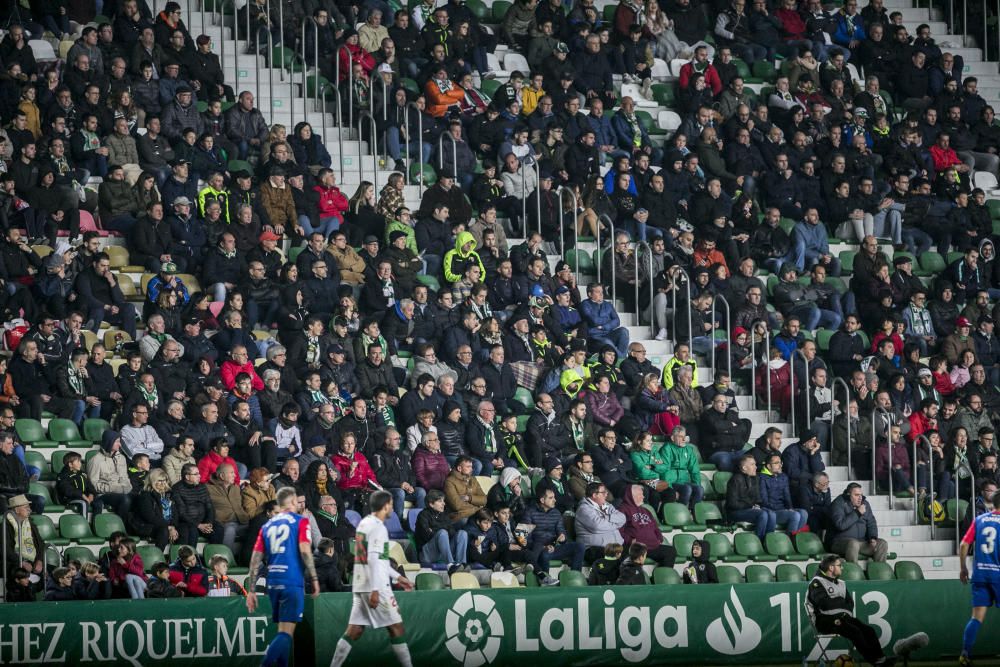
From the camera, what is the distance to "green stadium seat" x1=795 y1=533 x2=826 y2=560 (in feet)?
66.2

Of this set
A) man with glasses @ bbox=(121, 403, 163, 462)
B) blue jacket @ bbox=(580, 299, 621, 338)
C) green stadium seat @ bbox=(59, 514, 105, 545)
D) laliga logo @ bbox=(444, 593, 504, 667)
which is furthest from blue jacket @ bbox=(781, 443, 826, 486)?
green stadium seat @ bbox=(59, 514, 105, 545)

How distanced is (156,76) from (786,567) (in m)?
10.4

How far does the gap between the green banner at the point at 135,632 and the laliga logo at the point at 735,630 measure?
4.37m

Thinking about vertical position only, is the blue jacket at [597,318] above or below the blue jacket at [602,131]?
below

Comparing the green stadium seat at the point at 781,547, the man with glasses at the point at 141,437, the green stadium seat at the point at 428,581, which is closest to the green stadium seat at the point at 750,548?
the green stadium seat at the point at 781,547

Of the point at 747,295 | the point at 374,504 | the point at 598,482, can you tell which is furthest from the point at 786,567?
the point at 374,504

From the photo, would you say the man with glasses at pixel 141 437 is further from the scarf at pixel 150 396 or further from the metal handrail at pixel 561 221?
the metal handrail at pixel 561 221

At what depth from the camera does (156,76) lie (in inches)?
902

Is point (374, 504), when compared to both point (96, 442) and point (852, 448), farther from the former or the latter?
point (852, 448)

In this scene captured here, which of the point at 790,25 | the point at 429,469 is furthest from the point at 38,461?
the point at 790,25

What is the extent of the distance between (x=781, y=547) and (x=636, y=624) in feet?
12.2

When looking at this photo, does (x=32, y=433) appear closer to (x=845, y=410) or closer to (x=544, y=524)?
(x=544, y=524)

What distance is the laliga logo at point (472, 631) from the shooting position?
16688 millimetres

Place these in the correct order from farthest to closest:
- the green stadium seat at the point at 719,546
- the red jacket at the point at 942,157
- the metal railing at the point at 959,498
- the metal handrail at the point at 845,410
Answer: the red jacket at the point at 942,157, the metal handrail at the point at 845,410, the metal railing at the point at 959,498, the green stadium seat at the point at 719,546
